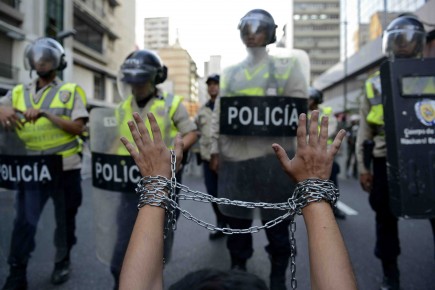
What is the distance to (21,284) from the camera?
2408 mm

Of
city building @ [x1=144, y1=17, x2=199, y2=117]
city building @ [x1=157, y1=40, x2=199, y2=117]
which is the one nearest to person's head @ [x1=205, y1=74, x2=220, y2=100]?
city building @ [x1=157, y1=40, x2=199, y2=117]

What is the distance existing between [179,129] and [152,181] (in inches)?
54.0

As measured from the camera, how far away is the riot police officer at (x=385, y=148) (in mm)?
2412

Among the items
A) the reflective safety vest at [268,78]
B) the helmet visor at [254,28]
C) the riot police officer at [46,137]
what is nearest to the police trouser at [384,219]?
the reflective safety vest at [268,78]

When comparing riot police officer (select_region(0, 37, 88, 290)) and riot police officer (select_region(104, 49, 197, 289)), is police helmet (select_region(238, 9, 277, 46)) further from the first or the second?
riot police officer (select_region(0, 37, 88, 290))

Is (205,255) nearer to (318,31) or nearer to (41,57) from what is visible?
(41,57)

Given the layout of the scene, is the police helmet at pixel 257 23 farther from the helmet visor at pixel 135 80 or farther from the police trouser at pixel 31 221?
the police trouser at pixel 31 221

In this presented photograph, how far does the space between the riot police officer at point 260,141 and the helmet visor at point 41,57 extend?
4.36 ft

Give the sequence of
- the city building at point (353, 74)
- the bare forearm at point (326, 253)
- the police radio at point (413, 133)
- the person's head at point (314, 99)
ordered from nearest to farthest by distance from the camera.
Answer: the bare forearm at point (326, 253), the police radio at point (413, 133), the person's head at point (314, 99), the city building at point (353, 74)

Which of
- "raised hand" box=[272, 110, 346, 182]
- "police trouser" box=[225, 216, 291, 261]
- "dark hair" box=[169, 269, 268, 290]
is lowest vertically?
"police trouser" box=[225, 216, 291, 261]

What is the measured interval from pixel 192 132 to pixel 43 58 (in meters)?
A: 1.25

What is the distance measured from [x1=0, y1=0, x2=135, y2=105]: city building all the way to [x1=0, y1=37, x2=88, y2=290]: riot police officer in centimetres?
503

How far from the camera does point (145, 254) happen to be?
0.97 m

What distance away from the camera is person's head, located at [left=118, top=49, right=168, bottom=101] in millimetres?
2328
